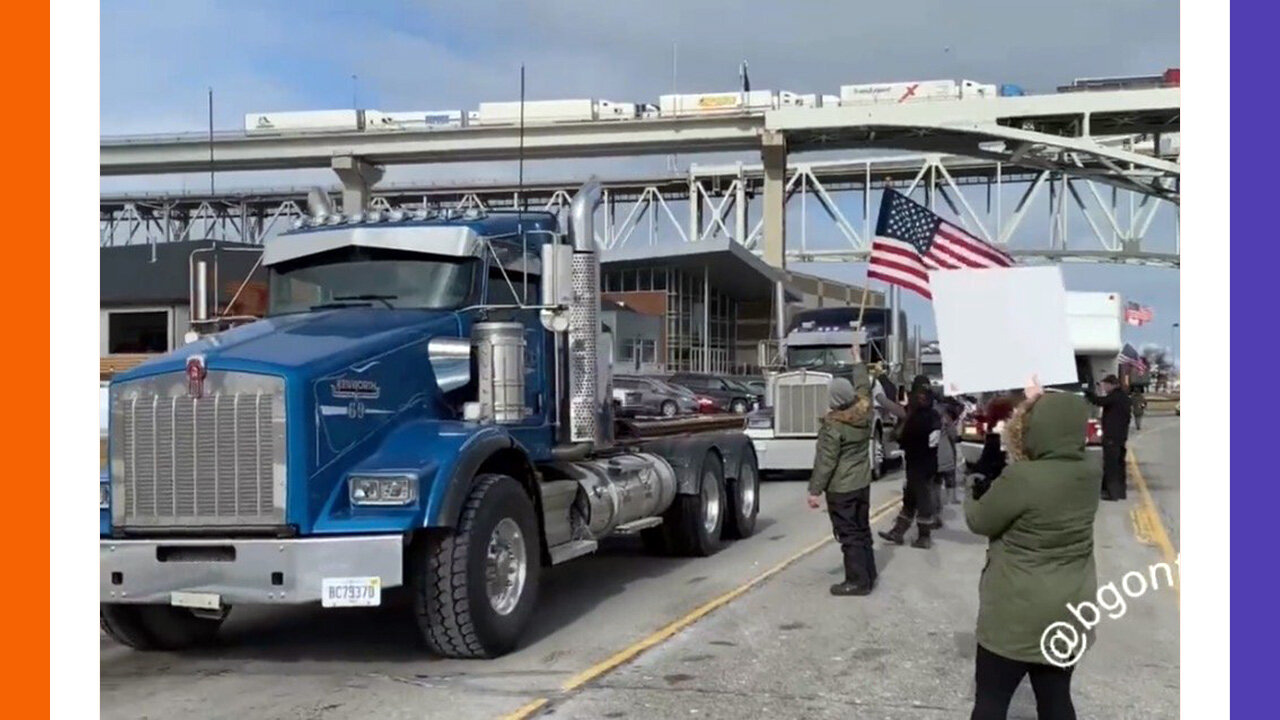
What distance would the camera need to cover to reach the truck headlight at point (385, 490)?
687cm

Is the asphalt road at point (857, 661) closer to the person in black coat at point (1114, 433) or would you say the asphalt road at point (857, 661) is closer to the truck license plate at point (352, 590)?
the truck license plate at point (352, 590)

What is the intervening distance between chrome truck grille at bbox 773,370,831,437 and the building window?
14.7 m

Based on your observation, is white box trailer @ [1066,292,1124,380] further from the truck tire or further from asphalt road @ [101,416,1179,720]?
the truck tire

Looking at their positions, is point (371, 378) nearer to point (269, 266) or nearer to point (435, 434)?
point (435, 434)

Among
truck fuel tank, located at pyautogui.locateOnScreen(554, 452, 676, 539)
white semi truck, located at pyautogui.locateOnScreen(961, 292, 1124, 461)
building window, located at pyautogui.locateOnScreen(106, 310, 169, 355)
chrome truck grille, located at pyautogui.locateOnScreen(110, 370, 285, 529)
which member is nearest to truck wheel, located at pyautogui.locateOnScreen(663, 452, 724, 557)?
truck fuel tank, located at pyautogui.locateOnScreen(554, 452, 676, 539)

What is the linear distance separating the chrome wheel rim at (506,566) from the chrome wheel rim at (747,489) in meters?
5.35

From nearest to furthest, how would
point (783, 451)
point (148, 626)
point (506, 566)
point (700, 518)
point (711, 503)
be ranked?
point (506, 566)
point (148, 626)
point (700, 518)
point (711, 503)
point (783, 451)

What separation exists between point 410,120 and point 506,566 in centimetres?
4830

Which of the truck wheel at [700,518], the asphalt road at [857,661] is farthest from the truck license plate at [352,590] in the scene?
the truck wheel at [700,518]

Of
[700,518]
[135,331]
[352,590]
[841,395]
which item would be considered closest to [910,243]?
[841,395]

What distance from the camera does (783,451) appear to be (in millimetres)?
19891

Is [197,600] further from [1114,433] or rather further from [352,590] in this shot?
[1114,433]

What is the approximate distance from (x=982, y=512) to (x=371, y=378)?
405cm
